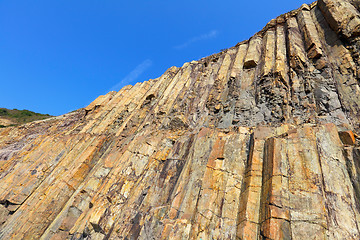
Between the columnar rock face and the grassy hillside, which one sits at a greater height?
the grassy hillside

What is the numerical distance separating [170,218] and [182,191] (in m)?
1.43

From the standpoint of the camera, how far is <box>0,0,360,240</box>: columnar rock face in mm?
7582

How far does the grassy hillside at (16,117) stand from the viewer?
50.3m

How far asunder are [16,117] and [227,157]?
65824mm

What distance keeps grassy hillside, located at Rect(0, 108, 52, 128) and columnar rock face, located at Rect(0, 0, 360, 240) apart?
113ft

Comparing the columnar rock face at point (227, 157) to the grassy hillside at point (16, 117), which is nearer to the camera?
the columnar rock face at point (227, 157)

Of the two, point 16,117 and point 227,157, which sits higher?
point 16,117

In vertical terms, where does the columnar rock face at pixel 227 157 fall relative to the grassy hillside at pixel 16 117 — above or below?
below

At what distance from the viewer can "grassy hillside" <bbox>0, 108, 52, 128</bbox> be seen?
5034cm

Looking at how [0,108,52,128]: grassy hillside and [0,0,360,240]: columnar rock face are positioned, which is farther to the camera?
[0,108,52,128]: grassy hillside

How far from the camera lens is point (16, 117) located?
54375 mm

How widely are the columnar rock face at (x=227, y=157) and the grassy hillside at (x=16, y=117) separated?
3451 centimetres

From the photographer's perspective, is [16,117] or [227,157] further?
[16,117]

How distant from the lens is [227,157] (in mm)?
10352
